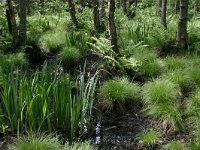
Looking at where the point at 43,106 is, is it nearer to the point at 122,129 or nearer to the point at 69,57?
the point at 122,129

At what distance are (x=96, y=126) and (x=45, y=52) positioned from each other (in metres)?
4.62

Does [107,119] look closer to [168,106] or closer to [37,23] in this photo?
[168,106]

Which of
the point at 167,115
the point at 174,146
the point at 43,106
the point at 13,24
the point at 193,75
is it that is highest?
the point at 13,24

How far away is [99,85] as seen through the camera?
632 cm

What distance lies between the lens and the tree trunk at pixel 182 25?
718 cm

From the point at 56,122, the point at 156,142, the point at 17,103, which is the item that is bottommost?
the point at 156,142

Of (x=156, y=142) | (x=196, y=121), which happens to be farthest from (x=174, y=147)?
(x=196, y=121)

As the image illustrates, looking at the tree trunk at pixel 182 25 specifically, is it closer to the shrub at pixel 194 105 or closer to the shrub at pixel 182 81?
the shrub at pixel 182 81

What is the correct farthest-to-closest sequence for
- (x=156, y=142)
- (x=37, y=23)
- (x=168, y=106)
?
(x=37, y=23)
(x=168, y=106)
(x=156, y=142)

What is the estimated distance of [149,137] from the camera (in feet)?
15.0

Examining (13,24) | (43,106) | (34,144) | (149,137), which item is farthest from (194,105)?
(13,24)

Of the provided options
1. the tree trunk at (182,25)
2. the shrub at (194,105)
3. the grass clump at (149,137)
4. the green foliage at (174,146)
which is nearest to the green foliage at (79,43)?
the tree trunk at (182,25)

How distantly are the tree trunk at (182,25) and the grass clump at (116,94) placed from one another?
2332 millimetres

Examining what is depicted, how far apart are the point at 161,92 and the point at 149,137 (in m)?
1.07
